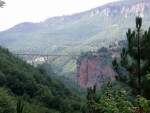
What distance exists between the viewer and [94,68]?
387 ft

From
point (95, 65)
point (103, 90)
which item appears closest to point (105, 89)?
point (103, 90)

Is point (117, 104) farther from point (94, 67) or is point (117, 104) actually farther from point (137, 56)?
point (94, 67)

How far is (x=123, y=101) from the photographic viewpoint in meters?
10.9

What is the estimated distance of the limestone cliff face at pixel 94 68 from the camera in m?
114

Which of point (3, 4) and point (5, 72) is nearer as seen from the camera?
point (3, 4)

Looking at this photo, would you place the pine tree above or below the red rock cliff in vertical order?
above

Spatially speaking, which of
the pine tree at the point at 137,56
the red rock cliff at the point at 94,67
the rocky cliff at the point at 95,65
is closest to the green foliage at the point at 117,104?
the pine tree at the point at 137,56

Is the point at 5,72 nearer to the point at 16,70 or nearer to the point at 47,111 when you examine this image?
the point at 16,70

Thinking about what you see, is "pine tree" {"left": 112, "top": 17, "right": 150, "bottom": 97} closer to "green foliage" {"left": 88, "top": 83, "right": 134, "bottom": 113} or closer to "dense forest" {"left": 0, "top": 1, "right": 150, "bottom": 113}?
"dense forest" {"left": 0, "top": 1, "right": 150, "bottom": 113}

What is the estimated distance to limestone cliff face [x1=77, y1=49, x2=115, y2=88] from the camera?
114 metres

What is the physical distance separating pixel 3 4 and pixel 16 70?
42660 mm

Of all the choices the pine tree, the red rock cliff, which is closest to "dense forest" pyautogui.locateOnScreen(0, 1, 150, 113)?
the pine tree

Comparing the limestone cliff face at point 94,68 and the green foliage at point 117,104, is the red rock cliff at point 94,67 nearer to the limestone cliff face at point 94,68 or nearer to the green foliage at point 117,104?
the limestone cliff face at point 94,68

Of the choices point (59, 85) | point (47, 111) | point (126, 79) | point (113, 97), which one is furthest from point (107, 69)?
point (113, 97)
